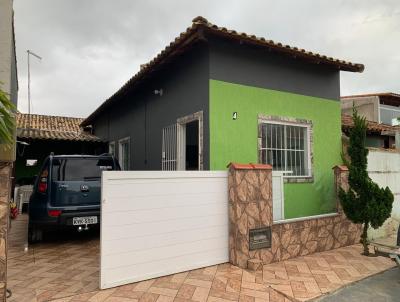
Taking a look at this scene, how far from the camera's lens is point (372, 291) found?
4.29 meters

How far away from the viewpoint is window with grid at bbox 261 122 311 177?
688 cm

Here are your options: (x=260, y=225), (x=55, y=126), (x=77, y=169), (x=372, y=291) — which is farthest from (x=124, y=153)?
(x=372, y=291)

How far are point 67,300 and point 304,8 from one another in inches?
337

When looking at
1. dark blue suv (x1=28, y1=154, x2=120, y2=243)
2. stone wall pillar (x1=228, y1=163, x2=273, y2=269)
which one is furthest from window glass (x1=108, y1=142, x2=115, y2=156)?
stone wall pillar (x1=228, y1=163, x2=273, y2=269)

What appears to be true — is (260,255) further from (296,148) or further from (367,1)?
(367,1)

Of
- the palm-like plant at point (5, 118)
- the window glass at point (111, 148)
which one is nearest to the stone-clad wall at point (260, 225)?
the palm-like plant at point (5, 118)

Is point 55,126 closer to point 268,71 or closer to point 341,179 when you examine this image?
point 268,71

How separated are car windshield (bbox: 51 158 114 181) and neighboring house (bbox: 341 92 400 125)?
49.5 feet

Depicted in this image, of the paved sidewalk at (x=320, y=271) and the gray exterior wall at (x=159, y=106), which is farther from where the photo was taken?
the gray exterior wall at (x=159, y=106)

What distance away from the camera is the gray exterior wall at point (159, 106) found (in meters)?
6.29

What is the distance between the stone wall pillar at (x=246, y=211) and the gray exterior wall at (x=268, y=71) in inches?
88.7

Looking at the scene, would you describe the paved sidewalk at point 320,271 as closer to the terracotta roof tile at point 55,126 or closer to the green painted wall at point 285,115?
the green painted wall at point 285,115

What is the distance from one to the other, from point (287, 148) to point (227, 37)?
3.12 meters

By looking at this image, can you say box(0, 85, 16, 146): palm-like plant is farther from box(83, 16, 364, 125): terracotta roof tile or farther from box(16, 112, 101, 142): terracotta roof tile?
box(16, 112, 101, 142): terracotta roof tile
